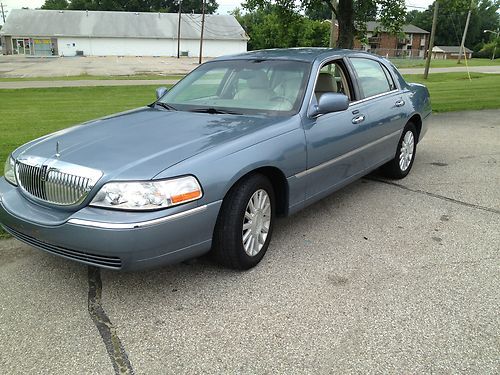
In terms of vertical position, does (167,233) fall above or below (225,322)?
above

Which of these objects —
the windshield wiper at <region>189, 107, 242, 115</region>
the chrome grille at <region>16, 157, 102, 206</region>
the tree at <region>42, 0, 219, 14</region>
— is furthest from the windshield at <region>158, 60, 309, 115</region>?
the tree at <region>42, 0, 219, 14</region>

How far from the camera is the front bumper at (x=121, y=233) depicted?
287 centimetres

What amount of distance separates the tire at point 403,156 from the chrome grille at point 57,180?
4088 mm

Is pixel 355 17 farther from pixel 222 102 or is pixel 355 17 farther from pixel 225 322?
pixel 225 322

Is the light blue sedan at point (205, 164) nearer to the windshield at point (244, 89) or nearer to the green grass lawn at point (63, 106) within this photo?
the windshield at point (244, 89)

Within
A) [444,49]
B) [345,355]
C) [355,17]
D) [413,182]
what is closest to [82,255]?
[345,355]

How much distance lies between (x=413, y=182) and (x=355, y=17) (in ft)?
23.0

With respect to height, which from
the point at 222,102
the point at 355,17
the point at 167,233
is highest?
the point at 355,17

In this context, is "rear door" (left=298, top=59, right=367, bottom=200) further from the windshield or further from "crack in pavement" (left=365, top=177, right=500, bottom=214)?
"crack in pavement" (left=365, top=177, right=500, bottom=214)

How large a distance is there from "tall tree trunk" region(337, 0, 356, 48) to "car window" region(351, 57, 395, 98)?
237 inches

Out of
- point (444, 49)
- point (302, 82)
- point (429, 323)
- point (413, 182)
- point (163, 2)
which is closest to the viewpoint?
point (429, 323)

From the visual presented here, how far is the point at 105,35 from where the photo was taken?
68.9m

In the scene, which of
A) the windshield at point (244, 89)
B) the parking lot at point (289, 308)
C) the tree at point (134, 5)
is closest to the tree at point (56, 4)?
the tree at point (134, 5)

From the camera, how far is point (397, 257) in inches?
154
